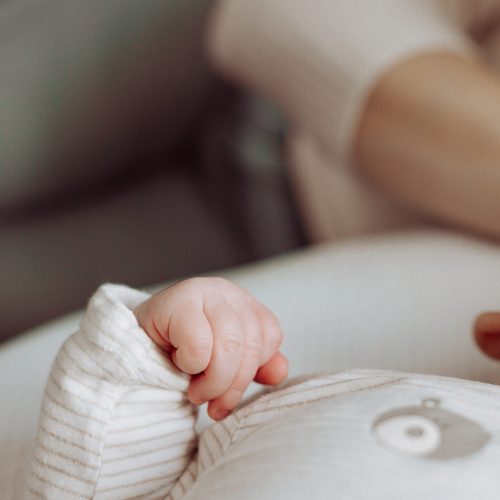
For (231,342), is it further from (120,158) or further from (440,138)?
(120,158)

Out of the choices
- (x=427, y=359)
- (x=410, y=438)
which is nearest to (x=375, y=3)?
(x=427, y=359)

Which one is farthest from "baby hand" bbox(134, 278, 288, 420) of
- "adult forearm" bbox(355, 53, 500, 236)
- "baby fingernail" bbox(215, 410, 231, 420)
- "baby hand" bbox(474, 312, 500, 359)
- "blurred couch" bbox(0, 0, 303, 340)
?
"blurred couch" bbox(0, 0, 303, 340)

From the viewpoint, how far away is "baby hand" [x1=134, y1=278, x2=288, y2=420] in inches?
13.8

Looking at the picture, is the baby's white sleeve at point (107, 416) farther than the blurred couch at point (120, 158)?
No

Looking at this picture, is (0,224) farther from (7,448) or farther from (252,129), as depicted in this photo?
(7,448)

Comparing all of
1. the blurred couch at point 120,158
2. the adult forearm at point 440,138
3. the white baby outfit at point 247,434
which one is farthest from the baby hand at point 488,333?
the blurred couch at point 120,158

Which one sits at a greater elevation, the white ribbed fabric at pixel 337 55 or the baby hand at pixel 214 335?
the white ribbed fabric at pixel 337 55

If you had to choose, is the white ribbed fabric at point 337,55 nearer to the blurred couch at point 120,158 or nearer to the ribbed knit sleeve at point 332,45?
the ribbed knit sleeve at point 332,45

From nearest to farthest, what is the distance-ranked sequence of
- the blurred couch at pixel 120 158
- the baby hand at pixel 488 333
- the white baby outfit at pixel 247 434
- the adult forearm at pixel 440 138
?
the white baby outfit at pixel 247 434, the baby hand at pixel 488 333, the adult forearm at pixel 440 138, the blurred couch at pixel 120 158

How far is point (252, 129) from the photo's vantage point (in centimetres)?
104

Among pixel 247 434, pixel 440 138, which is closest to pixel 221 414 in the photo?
pixel 247 434

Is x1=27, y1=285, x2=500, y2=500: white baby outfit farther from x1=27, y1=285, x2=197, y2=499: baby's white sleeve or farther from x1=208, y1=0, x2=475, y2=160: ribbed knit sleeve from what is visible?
x1=208, y1=0, x2=475, y2=160: ribbed knit sleeve

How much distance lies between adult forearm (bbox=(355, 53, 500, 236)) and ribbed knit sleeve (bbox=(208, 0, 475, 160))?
17 mm

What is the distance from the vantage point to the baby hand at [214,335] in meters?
0.35
